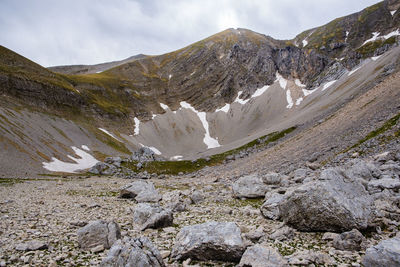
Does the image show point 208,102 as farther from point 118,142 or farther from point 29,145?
point 29,145

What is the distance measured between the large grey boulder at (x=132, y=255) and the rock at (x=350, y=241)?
7.46 meters

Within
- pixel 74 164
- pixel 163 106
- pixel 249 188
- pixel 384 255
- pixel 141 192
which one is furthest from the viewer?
pixel 163 106

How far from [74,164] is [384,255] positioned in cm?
9242

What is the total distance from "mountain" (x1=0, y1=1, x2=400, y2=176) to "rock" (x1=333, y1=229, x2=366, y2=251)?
215 feet

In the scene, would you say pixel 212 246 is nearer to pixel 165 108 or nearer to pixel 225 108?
pixel 225 108

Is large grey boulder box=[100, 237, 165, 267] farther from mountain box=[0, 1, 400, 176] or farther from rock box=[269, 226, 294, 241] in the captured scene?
mountain box=[0, 1, 400, 176]

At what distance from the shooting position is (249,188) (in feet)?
76.3

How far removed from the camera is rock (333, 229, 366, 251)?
9.34m

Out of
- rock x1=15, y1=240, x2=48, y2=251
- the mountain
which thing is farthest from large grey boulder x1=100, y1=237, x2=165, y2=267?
the mountain

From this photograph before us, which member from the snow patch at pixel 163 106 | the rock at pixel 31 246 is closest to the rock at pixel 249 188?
the rock at pixel 31 246

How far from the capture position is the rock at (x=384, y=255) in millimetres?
7184

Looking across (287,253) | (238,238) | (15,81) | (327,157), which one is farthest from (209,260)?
(15,81)

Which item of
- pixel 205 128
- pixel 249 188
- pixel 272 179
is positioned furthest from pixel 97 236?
pixel 205 128

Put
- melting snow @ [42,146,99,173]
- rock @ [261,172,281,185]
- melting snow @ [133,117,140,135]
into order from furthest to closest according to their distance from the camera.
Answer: melting snow @ [133,117,140,135], melting snow @ [42,146,99,173], rock @ [261,172,281,185]
